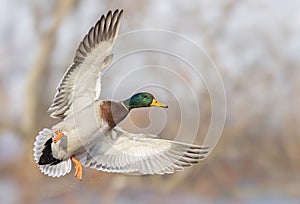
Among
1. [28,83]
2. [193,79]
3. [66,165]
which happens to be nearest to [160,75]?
[193,79]

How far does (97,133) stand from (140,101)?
143 millimetres

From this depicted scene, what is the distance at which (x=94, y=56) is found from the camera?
123cm

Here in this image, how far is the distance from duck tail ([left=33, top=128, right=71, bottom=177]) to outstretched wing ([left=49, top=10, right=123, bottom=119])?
0.14 m

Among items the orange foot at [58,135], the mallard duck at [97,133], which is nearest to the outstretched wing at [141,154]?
the mallard duck at [97,133]

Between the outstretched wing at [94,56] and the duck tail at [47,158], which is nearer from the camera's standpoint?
the outstretched wing at [94,56]

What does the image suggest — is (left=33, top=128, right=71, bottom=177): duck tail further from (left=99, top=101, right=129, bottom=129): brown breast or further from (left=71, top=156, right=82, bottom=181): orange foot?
(left=99, top=101, right=129, bottom=129): brown breast

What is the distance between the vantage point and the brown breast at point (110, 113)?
48.1 inches

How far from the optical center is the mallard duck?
122 centimetres

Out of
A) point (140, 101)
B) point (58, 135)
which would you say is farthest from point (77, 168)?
point (140, 101)

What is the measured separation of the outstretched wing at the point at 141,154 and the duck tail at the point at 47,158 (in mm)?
57

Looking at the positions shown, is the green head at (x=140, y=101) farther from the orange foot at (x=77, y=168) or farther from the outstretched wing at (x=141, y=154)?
the orange foot at (x=77, y=168)

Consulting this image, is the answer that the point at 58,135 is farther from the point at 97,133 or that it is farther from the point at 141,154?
the point at 141,154

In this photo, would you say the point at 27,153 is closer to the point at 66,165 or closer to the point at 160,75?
the point at 160,75

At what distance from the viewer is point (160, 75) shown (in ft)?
10.3
